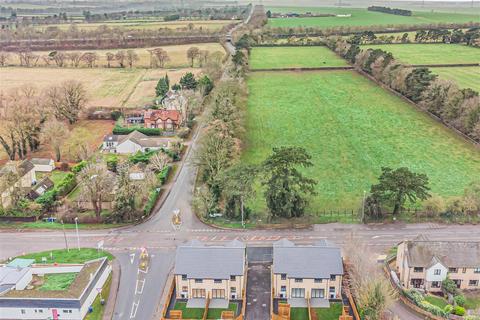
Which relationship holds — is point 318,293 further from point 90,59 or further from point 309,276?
point 90,59

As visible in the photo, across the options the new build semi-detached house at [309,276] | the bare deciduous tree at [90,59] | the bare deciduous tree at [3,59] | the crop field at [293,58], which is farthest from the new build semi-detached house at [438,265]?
the bare deciduous tree at [3,59]

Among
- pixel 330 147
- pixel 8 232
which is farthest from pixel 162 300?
pixel 330 147

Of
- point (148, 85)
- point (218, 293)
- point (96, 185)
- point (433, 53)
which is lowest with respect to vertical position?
point (218, 293)

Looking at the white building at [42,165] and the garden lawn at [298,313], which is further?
the white building at [42,165]

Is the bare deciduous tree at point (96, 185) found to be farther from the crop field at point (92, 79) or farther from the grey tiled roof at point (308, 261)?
the crop field at point (92, 79)

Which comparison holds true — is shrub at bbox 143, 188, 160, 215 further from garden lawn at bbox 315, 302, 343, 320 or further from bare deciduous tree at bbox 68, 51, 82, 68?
bare deciduous tree at bbox 68, 51, 82, 68

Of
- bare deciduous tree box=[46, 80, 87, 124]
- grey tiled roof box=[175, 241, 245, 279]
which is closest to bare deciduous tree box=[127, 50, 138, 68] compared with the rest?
bare deciduous tree box=[46, 80, 87, 124]

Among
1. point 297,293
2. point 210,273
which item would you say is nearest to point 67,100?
point 210,273
